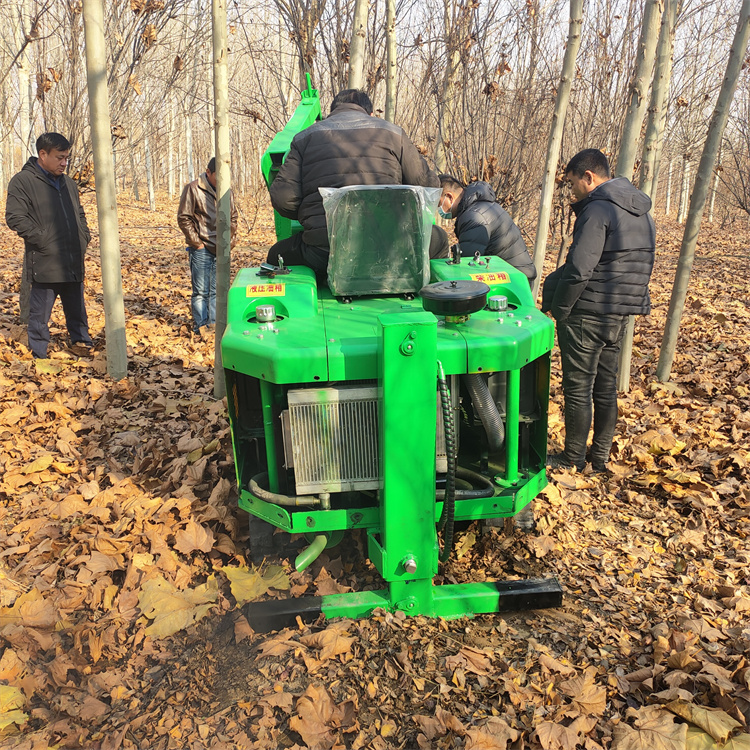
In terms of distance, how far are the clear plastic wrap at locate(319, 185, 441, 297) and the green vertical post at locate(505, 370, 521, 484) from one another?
808mm

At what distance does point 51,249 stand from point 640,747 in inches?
240

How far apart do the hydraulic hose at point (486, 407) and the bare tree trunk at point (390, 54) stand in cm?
632

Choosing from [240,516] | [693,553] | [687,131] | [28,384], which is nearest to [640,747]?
[693,553]

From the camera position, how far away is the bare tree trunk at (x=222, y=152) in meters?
4.71

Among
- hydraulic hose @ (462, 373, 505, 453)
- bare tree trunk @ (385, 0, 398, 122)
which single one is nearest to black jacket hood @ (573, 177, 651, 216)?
hydraulic hose @ (462, 373, 505, 453)

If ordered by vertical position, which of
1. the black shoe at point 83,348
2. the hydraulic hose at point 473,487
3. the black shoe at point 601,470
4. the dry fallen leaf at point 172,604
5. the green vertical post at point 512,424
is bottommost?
the black shoe at point 601,470

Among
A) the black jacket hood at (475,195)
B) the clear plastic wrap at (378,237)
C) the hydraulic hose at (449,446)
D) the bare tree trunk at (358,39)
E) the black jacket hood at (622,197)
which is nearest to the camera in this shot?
the hydraulic hose at (449,446)

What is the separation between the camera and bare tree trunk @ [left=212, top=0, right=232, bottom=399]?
471 centimetres

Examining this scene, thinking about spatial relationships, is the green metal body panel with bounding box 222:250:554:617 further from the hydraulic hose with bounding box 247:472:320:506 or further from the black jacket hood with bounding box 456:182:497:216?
the black jacket hood with bounding box 456:182:497:216

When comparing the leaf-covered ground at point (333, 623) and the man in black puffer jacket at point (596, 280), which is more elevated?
the man in black puffer jacket at point (596, 280)

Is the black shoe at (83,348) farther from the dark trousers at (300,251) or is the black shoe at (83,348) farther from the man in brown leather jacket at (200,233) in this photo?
the dark trousers at (300,251)

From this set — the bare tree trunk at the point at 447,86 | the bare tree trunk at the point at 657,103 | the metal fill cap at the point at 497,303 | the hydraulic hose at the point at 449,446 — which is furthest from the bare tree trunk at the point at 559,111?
the hydraulic hose at the point at 449,446

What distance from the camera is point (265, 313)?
3.15 metres

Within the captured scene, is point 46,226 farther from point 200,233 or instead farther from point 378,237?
point 378,237
